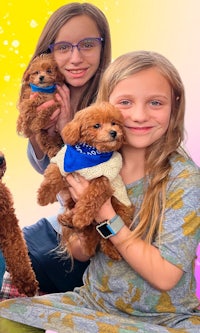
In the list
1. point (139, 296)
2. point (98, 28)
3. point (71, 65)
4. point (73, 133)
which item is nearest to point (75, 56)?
point (71, 65)

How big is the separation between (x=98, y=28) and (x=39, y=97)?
0.89ft

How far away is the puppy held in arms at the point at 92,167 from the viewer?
111cm

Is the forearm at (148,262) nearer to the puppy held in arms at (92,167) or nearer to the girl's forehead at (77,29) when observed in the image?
the puppy held in arms at (92,167)

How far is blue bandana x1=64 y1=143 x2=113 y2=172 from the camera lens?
3.76ft

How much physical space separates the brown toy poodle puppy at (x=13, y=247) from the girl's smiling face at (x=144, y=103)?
1.02ft

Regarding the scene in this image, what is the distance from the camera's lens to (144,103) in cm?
124

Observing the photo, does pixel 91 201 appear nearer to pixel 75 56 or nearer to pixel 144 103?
pixel 144 103

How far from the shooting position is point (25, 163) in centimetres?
201

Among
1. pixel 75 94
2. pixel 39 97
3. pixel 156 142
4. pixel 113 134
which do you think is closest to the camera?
pixel 113 134

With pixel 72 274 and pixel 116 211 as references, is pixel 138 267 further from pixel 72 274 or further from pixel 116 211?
pixel 72 274

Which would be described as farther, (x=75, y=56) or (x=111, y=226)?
(x=75, y=56)

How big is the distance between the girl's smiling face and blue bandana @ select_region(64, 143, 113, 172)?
0.32ft

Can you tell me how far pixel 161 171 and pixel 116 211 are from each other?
14 cm

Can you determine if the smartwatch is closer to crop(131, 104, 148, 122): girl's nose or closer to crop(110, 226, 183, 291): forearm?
crop(110, 226, 183, 291): forearm
